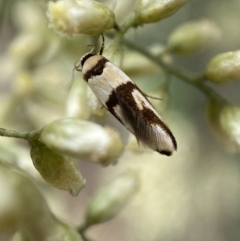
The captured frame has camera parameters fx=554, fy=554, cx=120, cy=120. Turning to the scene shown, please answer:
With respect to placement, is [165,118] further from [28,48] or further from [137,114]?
[137,114]

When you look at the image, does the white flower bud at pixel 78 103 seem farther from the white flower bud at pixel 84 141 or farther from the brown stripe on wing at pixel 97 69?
the white flower bud at pixel 84 141

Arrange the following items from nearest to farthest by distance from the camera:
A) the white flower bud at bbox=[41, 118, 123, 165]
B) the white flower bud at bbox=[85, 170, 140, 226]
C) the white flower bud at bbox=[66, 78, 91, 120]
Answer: the white flower bud at bbox=[41, 118, 123, 165] < the white flower bud at bbox=[66, 78, 91, 120] < the white flower bud at bbox=[85, 170, 140, 226]

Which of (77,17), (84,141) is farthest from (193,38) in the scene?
(84,141)

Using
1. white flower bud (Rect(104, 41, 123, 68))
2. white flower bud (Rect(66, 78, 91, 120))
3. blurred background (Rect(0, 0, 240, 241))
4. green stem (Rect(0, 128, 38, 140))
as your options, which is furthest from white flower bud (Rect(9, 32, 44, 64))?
green stem (Rect(0, 128, 38, 140))

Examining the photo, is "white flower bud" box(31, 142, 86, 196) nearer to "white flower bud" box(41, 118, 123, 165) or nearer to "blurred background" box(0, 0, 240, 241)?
"white flower bud" box(41, 118, 123, 165)

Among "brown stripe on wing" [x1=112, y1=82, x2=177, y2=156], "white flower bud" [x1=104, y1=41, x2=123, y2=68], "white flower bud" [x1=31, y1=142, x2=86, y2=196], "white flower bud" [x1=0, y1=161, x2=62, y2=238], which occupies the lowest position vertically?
"white flower bud" [x1=0, y1=161, x2=62, y2=238]

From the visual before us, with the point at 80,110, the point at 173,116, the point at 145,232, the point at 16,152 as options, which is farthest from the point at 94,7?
the point at 145,232
